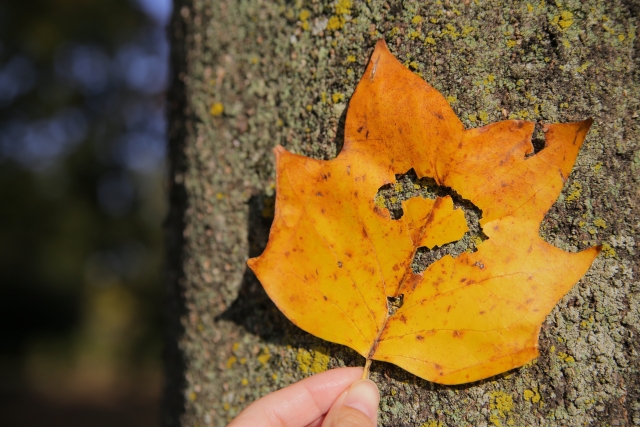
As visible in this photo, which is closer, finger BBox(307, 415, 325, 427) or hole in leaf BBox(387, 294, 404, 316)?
hole in leaf BBox(387, 294, 404, 316)

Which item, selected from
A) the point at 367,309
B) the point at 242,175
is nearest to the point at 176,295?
the point at 242,175

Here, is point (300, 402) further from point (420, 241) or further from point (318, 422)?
point (420, 241)

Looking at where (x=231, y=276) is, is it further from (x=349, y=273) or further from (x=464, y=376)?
(x=464, y=376)

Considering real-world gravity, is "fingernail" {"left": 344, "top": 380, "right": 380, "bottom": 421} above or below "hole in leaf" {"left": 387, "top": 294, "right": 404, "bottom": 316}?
below

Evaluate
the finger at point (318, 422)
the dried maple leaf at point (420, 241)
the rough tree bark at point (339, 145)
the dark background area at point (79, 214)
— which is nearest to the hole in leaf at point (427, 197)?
the dried maple leaf at point (420, 241)

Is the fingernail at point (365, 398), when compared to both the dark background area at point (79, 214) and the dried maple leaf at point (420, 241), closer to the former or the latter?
the dried maple leaf at point (420, 241)

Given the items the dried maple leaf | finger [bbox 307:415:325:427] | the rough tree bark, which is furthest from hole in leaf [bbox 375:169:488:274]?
finger [bbox 307:415:325:427]

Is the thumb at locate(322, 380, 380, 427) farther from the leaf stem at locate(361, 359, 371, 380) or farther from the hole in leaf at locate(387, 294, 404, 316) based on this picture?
the hole in leaf at locate(387, 294, 404, 316)
